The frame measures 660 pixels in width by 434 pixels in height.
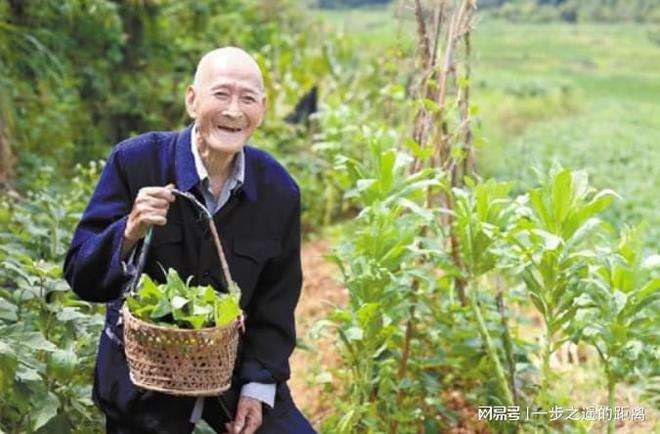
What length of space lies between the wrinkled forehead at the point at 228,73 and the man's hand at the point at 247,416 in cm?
79

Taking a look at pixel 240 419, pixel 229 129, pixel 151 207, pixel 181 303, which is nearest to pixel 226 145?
pixel 229 129

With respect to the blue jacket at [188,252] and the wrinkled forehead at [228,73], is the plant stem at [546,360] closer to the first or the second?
the blue jacket at [188,252]

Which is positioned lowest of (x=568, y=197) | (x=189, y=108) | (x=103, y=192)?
(x=568, y=197)

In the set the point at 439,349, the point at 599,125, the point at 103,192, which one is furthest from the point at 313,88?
the point at 599,125

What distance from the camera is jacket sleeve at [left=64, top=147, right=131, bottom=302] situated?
8.36ft

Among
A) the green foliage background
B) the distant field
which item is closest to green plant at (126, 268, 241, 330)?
the green foliage background

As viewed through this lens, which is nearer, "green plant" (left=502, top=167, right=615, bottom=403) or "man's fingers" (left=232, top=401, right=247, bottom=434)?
"man's fingers" (left=232, top=401, right=247, bottom=434)

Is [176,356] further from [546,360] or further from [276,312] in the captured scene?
[546,360]

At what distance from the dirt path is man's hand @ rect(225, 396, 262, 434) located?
1073 mm

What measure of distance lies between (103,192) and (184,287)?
1.24 feet

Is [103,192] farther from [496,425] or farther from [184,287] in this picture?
[496,425]

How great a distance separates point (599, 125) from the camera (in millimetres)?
22078

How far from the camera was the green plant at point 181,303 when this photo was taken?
2.43 m

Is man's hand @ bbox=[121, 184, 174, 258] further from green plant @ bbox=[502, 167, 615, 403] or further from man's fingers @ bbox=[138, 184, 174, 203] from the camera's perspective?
green plant @ bbox=[502, 167, 615, 403]
